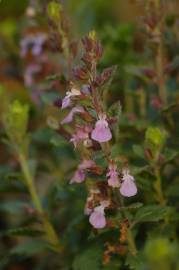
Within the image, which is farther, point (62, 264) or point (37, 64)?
point (37, 64)

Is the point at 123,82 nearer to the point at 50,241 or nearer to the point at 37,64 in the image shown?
the point at 37,64

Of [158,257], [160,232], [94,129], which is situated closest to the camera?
[158,257]

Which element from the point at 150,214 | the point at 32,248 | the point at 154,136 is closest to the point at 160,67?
the point at 154,136

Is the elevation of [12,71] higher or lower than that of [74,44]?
higher

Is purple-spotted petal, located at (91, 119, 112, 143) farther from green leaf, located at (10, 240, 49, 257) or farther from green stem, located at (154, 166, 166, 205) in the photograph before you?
green leaf, located at (10, 240, 49, 257)

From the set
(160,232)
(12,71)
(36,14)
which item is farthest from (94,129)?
(12,71)

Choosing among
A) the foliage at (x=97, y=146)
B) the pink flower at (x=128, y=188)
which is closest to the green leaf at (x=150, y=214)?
the foliage at (x=97, y=146)

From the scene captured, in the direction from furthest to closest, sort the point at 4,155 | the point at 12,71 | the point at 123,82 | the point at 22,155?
1. the point at 4,155
2. the point at 12,71
3. the point at 123,82
4. the point at 22,155
